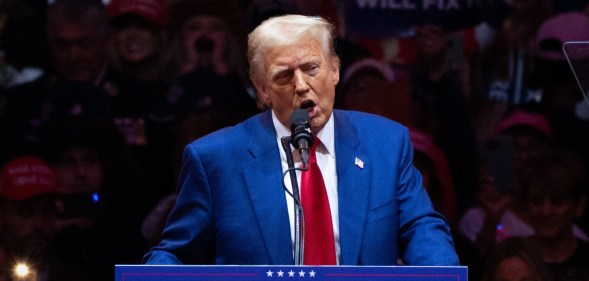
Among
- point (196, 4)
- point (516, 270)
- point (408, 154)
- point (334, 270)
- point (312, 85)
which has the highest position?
point (196, 4)

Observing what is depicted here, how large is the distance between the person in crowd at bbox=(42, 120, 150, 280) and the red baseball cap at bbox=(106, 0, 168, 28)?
64 centimetres

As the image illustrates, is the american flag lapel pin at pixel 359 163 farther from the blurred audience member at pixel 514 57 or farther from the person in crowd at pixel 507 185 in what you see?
the blurred audience member at pixel 514 57

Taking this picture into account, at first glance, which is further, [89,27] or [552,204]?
[89,27]

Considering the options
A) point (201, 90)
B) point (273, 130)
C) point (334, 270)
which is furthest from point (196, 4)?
point (334, 270)

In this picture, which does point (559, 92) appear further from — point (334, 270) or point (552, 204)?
point (334, 270)

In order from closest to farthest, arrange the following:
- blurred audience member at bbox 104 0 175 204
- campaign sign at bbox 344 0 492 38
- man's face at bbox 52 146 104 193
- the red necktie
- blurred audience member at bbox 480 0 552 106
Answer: the red necktie < man's face at bbox 52 146 104 193 < blurred audience member at bbox 104 0 175 204 < campaign sign at bbox 344 0 492 38 < blurred audience member at bbox 480 0 552 106

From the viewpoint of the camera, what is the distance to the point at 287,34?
341cm

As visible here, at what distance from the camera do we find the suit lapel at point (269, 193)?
343cm

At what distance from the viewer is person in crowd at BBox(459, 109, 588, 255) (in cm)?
590

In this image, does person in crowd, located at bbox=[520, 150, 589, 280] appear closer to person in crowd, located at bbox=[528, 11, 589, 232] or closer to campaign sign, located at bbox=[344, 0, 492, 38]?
person in crowd, located at bbox=[528, 11, 589, 232]

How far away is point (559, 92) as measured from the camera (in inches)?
251

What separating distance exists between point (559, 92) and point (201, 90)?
188 centimetres

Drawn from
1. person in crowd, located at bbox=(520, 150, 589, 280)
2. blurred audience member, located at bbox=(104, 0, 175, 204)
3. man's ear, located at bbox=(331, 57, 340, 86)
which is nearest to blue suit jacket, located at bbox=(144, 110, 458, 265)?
man's ear, located at bbox=(331, 57, 340, 86)

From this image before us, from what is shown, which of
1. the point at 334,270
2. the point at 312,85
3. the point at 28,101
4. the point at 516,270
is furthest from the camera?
the point at 28,101
